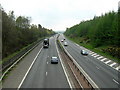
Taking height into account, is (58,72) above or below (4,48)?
below

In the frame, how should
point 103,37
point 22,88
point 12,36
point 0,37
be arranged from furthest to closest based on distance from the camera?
1. point 103,37
2. point 12,36
3. point 0,37
4. point 22,88

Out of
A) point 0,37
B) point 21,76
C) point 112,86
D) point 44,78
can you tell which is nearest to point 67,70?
point 44,78

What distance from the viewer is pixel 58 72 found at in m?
27.6

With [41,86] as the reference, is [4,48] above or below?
above

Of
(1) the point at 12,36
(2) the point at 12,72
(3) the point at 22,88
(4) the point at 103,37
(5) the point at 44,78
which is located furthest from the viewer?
(4) the point at 103,37

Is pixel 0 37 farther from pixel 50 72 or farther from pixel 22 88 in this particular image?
pixel 22 88

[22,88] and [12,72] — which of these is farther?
[12,72]

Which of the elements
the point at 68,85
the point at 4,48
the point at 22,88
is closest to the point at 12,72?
the point at 22,88

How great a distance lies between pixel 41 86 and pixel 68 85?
3.18 m

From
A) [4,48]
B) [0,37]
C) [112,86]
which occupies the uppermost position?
[0,37]

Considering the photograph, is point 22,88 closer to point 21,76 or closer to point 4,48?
point 21,76

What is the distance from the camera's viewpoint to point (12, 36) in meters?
40.4

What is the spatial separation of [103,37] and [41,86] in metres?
44.5

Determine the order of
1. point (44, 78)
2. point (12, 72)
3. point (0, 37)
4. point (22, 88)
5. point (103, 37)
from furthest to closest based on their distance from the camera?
point (103, 37), point (0, 37), point (12, 72), point (44, 78), point (22, 88)
